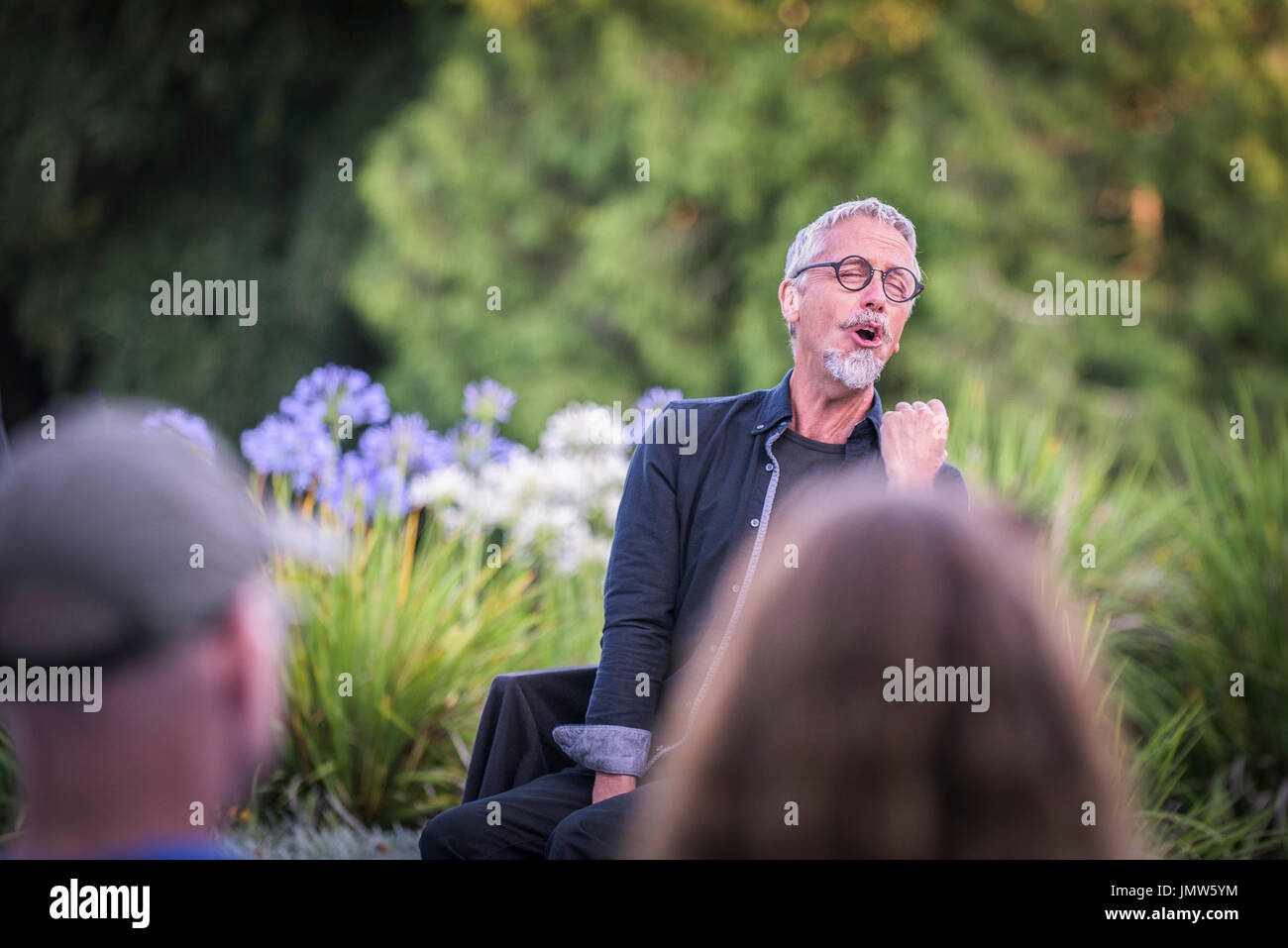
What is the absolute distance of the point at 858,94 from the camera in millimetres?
8102

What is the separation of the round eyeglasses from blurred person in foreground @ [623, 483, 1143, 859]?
1628mm

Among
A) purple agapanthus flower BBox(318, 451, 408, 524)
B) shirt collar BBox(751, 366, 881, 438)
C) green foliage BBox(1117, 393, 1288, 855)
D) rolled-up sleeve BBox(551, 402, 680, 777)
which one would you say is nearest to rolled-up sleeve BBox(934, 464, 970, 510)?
shirt collar BBox(751, 366, 881, 438)

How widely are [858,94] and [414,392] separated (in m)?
3.77

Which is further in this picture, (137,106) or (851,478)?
(137,106)

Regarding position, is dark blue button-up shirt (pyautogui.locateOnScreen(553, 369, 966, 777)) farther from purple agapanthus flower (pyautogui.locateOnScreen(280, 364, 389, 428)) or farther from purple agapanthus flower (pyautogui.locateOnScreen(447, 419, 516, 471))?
purple agapanthus flower (pyautogui.locateOnScreen(447, 419, 516, 471))

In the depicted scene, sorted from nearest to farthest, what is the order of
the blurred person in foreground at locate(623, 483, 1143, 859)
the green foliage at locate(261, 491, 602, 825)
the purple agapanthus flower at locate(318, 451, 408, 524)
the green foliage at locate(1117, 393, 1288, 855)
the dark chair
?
1. the blurred person in foreground at locate(623, 483, 1143, 859)
2. the dark chair
3. the green foliage at locate(261, 491, 602, 825)
4. the green foliage at locate(1117, 393, 1288, 855)
5. the purple agapanthus flower at locate(318, 451, 408, 524)

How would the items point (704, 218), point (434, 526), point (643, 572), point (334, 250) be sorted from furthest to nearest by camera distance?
point (334, 250), point (704, 218), point (434, 526), point (643, 572)

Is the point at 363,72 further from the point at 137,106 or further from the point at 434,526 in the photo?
the point at 434,526

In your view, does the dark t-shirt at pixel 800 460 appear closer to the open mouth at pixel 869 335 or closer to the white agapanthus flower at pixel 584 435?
the open mouth at pixel 869 335

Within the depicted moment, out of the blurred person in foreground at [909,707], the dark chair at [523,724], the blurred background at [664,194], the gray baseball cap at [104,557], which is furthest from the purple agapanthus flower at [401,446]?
the blurred background at [664,194]

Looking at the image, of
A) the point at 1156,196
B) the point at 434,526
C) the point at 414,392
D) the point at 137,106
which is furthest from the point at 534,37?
the point at 434,526

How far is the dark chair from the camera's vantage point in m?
2.49

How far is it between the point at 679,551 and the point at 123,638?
1.65 metres

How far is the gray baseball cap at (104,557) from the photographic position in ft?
3.10
